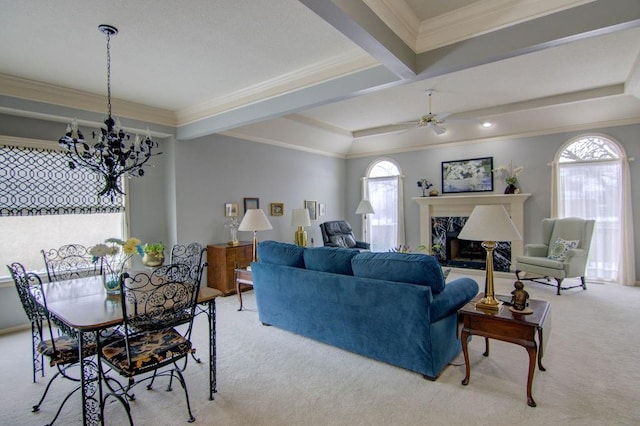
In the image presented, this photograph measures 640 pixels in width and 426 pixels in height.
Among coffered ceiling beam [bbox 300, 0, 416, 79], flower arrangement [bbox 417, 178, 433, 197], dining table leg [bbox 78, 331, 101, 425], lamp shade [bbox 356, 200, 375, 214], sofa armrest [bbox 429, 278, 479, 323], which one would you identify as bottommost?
dining table leg [bbox 78, 331, 101, 425]

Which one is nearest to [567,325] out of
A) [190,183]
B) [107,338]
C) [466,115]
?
[466,115]

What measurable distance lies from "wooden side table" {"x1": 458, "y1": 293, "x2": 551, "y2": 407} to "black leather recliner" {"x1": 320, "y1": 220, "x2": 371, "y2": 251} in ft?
13.9

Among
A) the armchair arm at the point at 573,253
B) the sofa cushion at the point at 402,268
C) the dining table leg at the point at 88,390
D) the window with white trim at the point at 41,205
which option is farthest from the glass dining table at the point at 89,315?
the armchair arm at the point at 573,253

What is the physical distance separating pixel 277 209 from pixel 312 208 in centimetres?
106

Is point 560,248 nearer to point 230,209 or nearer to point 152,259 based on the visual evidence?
point 230,209

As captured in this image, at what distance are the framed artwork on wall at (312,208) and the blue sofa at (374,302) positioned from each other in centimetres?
377

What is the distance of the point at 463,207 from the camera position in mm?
6891

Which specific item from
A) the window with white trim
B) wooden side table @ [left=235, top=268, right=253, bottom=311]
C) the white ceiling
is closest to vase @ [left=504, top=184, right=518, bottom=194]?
the white ceiling

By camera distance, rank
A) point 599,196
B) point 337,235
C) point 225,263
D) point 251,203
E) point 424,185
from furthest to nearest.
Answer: point 424,185
point 337,235
point 251,203
point 599,196
point 225,263

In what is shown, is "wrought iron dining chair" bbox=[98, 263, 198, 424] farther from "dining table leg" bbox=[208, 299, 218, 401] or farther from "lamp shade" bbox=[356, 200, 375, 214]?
"lamp shade" bbox=[356, 200, 375, 214]

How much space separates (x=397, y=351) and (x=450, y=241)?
16.2 feet

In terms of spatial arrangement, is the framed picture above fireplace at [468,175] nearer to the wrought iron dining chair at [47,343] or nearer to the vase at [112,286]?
the vase at [112,286]

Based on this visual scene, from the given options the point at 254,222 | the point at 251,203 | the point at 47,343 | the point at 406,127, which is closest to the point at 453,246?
the point at 406,127

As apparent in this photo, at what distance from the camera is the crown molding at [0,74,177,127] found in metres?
3.70
